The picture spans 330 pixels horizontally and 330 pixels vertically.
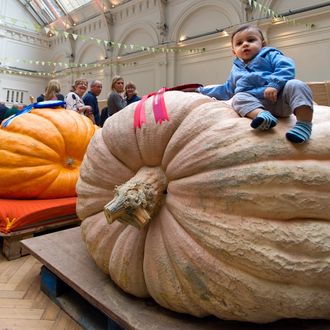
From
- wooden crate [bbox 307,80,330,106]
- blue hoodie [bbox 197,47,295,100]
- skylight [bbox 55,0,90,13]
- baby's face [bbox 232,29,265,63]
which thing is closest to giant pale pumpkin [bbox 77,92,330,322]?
blue hoodie [bbox 197,47,295,100]

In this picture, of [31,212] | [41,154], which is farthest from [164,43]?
[31,212]

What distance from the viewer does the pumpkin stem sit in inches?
43.5

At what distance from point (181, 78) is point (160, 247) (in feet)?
33.5

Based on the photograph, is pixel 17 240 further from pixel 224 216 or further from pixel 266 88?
pixel 266 88

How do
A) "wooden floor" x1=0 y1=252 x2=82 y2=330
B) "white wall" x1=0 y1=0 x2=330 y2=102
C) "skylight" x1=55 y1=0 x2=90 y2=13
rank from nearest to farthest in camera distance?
"wooden floor" x1=0 y1=252 x2=82 y2=330
"white wall" x1=0 y1=0 x2=330 y2=102
"skylight" x1=55 y1=0 x2=90 y2=13

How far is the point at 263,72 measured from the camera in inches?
50.6

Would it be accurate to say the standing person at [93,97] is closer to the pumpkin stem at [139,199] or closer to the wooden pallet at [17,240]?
the wooden pallet at [17,240]

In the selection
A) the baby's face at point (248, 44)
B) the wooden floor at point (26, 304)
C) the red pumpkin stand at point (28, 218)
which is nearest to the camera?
the baby's face at point (248, 44)

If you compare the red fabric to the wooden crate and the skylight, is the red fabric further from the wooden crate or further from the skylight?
the skylight

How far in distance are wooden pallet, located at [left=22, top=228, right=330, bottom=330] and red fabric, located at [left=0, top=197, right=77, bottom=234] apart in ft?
1.19

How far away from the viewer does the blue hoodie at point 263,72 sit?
3.90 ft

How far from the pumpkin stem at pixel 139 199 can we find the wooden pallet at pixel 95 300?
36cm

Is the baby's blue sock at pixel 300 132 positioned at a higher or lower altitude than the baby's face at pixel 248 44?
lower

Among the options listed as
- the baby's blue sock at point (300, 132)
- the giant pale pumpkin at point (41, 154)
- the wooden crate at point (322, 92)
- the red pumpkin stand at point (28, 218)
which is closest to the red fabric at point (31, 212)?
the red pumpkin stand at point (28, 218)
